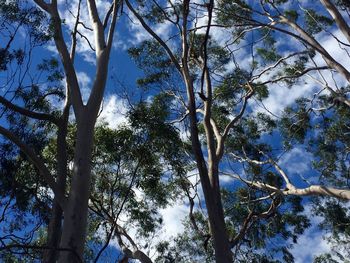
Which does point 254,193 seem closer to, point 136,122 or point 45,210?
point 136,122

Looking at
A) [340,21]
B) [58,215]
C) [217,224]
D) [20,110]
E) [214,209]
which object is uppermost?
[340,21]

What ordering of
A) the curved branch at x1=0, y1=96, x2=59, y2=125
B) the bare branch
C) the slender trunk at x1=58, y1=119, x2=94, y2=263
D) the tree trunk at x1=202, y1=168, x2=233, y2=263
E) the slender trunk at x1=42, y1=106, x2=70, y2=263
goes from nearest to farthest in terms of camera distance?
the slender trunk at x1=58, y1=119, x2=94, y2=263
the tree trunk at x1=202, y1=168, x2=233, y2=263
the curved branch at x1=0, y1=96, x2=59, y2=125
the slender trunk at x1=42, y1=106, x2=70, y2=263
the bare branch

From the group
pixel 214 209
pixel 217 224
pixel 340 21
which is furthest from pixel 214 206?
pixel 340 21

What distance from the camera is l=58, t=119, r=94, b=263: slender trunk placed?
4215 millimetres

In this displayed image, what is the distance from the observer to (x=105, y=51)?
6199 millimetres

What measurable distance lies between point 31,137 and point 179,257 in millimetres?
4725

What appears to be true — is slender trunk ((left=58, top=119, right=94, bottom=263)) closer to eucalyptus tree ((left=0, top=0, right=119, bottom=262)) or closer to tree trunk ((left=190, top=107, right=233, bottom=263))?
eucalyptus tree ((left=0, top=0, right=119, bottom=262))

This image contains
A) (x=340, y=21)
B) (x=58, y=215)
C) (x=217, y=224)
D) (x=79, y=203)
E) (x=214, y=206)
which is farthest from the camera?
(x=340, y=21)

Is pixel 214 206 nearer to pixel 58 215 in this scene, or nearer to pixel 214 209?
pixel 214 209

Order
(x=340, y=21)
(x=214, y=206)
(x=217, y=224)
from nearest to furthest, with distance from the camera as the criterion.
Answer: (x=217, y=224)
(x=214, y=206)
(x=340, y=21)

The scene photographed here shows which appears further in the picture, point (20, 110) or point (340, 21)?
point (340, 21)

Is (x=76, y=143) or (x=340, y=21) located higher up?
(x=340, y=21)

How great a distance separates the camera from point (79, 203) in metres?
4.51

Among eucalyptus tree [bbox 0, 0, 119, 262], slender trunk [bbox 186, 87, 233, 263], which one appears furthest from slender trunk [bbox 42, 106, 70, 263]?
slender trunk [bbox 186, 87, 233, 263]
